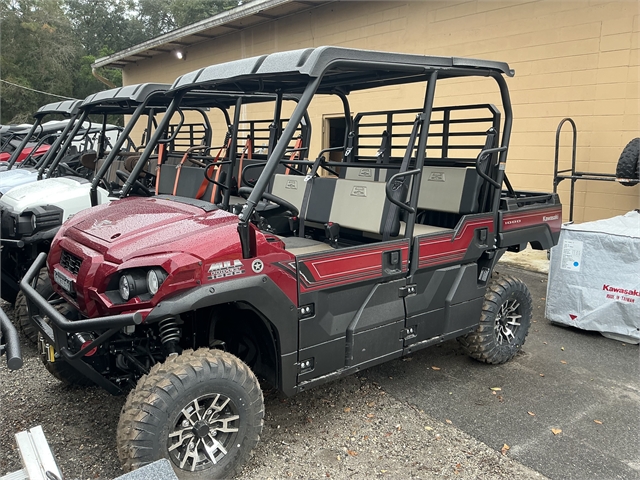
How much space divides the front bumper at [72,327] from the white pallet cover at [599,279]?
4.06 m

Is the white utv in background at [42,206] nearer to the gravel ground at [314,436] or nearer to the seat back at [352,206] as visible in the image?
the gravel ground at [314,436]

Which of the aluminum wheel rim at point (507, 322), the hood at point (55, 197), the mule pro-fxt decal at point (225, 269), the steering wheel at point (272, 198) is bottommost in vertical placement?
the aluminum wheel rim at point (507, 322)

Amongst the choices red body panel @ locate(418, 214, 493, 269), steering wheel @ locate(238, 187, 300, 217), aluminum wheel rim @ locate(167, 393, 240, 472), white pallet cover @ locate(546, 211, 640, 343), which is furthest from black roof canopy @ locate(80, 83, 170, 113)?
white pallet cover @ locate(546, 211, 640, 343)

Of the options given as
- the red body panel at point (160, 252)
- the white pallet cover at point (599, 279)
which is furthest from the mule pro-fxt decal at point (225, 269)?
the white pallet cover at point (599, 279)

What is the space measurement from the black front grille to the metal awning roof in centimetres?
894

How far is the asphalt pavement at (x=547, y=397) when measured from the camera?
315 centimetres

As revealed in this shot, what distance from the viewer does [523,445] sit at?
3.22 m

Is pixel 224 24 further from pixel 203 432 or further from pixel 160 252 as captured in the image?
pixel 203 432

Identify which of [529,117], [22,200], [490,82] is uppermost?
[490,82]

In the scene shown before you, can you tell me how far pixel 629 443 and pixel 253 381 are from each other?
230cm

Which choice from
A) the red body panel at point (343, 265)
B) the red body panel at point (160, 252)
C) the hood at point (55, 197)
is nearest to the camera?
the red body panel at point (160, 252)

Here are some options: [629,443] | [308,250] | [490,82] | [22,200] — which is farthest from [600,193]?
[22,200]

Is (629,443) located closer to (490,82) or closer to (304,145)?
(304,145)

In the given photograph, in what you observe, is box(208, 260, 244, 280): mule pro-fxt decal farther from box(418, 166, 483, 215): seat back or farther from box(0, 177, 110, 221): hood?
box(0, 177, 110, 221): hood
